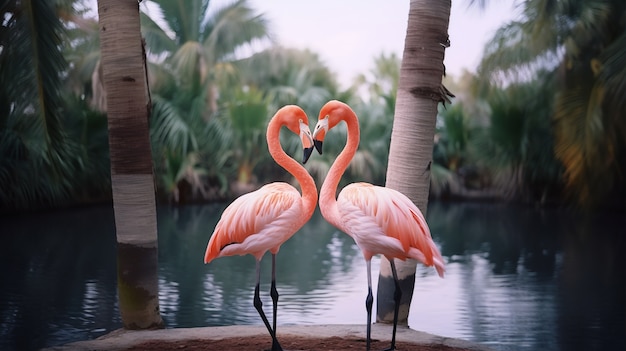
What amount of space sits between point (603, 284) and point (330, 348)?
A: 16.4ft

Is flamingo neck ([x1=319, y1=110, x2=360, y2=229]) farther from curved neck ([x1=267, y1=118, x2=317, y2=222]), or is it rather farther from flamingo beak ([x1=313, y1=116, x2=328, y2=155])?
flamingo beak ([x1=313, y1=116, x2=328, y2=155])

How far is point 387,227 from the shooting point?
3.67 m

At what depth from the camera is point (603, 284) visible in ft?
26.5

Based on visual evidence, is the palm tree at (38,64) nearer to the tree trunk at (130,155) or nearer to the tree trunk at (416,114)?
the tree trunk at (130,155)

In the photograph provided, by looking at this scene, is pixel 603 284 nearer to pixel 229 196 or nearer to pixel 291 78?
pixel 229 196

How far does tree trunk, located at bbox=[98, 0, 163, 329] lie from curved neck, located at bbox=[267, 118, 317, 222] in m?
0.83

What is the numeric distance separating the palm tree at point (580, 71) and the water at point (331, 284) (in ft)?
3.70

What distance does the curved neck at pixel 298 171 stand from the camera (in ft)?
13.0

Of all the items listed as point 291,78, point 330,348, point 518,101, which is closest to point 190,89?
point 291,78

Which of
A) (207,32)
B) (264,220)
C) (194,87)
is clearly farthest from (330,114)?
(207,32)

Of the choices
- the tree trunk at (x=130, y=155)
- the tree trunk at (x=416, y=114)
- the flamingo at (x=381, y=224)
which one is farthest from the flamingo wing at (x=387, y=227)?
the tree trunk at (x=130, y=155)

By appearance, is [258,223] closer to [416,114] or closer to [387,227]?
[387,227]

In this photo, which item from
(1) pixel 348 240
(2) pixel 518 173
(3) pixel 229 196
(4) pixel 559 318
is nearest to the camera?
(4) pixel 559 318

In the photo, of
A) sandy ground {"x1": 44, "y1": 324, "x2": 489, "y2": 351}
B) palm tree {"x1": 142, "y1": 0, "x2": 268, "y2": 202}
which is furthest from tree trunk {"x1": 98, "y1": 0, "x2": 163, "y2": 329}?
palm tree {"x1": 142, "y1": 0, "x2": 268, "y2": 202}
